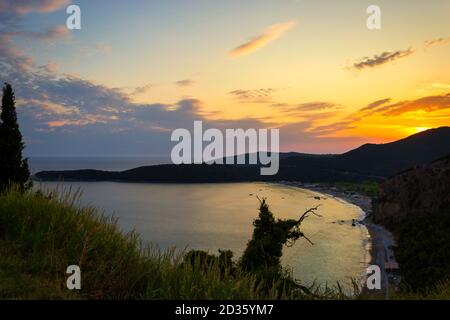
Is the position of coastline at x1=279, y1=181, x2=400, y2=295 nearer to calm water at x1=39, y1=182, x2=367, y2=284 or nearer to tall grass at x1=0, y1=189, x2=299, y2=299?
calm water at x1=39, y1=182, x2=367, y2=284

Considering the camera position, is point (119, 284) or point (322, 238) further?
point (322, 238)

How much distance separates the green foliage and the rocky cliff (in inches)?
238

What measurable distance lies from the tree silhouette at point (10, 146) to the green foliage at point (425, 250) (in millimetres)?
38165

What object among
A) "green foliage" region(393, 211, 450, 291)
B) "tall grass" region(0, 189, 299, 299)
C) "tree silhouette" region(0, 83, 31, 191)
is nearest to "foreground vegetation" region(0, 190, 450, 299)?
"tall grass" region(0, 189, 299, 299)

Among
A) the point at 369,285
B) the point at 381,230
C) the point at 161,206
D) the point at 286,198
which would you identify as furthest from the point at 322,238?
the point at 369,285

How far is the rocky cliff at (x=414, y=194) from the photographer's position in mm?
99688

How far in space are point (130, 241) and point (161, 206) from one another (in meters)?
143

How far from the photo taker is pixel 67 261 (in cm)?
682

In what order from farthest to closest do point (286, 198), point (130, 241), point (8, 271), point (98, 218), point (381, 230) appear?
1. point (286, 198)
2. point (381, 230)
3. point (98, 218)
4. point (130, 241)
5. point (8, 271)

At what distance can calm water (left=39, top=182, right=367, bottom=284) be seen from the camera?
247 ft

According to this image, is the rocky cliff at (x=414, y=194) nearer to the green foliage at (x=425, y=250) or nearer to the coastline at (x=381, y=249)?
the coastline at (x=381, y=249)

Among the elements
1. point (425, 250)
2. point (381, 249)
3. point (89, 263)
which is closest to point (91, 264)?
point (89, 263)

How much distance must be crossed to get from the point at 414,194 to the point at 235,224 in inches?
1935
